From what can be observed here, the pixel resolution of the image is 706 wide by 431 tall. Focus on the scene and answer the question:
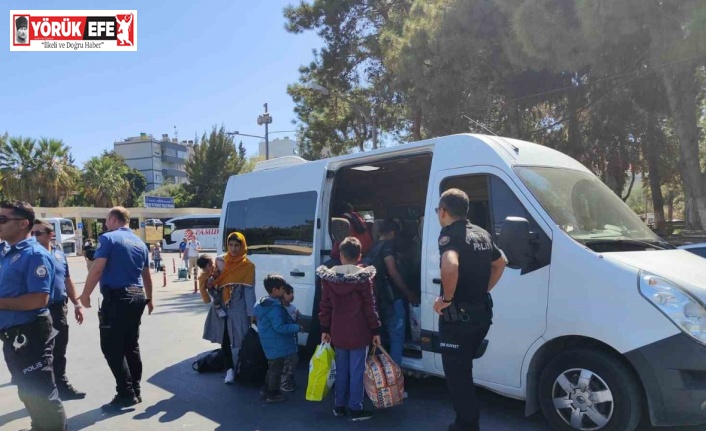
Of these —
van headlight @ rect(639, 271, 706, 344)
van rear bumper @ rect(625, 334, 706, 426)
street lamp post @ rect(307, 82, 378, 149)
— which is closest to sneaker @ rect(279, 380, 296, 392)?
van rear bumper @ rect(625, 334, 706, 426)

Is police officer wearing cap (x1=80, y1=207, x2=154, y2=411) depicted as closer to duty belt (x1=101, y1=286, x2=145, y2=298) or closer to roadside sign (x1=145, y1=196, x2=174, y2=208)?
duty belt (x1=101, y1=286, x2=145, y2=298)

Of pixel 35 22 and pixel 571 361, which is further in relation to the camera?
pixel 35 22

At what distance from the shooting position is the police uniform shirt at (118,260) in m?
5.00

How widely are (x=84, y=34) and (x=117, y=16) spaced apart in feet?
3.33

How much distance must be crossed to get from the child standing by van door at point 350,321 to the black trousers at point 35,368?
2.18 m

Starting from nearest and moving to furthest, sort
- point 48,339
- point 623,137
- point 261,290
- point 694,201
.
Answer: point 48,339
point 261,290
point 694,201
point 623,137

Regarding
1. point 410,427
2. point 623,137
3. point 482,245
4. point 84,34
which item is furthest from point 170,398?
point 623,137

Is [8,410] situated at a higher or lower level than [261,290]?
lower

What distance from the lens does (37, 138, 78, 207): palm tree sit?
41.1 meters

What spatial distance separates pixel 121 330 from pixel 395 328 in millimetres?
2665

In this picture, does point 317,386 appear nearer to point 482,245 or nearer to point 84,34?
point 482,245

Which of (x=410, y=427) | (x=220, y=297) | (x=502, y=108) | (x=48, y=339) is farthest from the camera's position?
(x=502, y=108)

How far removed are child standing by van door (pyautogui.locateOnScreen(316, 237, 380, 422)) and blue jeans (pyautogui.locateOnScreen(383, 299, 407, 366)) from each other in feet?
1.56

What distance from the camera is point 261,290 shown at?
6.98m
